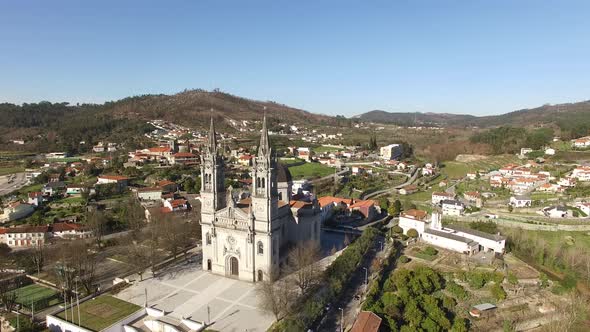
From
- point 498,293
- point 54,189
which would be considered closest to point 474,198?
point 498,293

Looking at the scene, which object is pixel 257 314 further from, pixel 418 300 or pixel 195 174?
pixel 195 174

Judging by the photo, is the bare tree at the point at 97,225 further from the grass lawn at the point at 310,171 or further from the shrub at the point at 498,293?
the shrub at the point at 498,293

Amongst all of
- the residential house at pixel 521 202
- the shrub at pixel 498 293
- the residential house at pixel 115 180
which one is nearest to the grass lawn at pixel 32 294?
the residential house at pixel 115 180

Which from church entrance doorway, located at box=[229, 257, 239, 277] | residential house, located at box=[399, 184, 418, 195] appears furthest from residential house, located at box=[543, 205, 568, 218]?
church entrance doorway, located at box=[229, 257, 239, 277]

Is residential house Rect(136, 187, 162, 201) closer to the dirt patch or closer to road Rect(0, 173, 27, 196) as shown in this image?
road Rect(0, 173, 27, 196)

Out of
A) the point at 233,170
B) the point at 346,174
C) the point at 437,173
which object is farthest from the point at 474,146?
the point at 233,170

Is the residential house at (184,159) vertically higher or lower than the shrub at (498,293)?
higher
